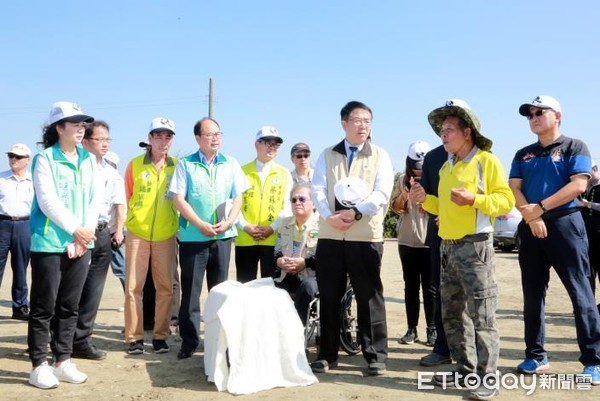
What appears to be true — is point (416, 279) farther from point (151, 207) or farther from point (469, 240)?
point (151, 207)

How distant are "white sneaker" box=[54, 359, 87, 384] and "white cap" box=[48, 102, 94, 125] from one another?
77.3 inches

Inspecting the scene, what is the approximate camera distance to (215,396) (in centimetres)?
412

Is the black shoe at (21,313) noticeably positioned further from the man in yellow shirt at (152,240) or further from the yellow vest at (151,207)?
the yellow vest at (151,207)

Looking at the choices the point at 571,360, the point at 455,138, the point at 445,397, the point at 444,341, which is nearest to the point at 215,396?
the point at 445,397

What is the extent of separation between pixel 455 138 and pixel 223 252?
2431mm

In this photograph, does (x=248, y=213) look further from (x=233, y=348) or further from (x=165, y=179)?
(x=233, y=348)

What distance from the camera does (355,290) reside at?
479 centimetres

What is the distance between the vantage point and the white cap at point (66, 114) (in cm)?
451

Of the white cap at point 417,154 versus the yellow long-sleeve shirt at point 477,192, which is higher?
the white cap at point 417,154

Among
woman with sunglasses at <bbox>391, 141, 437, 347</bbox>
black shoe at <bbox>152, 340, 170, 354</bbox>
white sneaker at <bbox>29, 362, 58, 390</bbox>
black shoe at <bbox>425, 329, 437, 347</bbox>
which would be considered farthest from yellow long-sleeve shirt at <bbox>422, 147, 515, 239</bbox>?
white sneaker at <bbox>29, 362, 58, 390</bbox>

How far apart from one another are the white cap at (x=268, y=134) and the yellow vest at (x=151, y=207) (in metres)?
1.09

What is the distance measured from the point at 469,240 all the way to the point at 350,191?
1047 mm

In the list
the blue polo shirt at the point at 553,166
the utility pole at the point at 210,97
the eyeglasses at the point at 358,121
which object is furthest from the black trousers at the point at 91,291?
the utility pole at the point at 210,97

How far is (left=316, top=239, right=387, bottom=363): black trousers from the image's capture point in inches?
186
